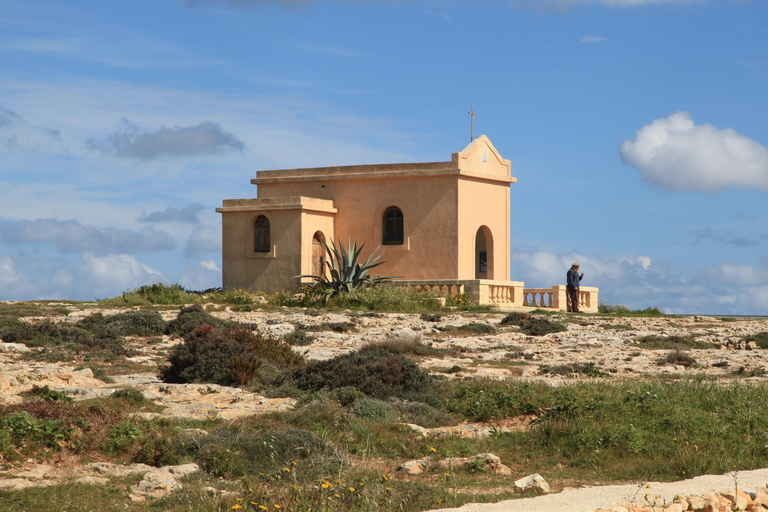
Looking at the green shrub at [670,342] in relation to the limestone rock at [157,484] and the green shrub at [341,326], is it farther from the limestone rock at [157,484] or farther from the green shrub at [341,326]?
the limestone rock at [157,484]

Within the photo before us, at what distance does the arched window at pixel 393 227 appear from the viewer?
28562 mm

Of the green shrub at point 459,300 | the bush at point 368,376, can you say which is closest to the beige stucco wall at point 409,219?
the green shrub at point 459,300

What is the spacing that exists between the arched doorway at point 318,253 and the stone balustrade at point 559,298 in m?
7.10

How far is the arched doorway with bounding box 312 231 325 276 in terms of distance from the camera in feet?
93.4

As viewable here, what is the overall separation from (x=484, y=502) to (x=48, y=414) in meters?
4.26

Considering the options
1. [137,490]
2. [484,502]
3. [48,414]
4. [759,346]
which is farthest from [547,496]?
[759,346]

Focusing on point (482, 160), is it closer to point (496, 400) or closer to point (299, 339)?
point (299, 339)

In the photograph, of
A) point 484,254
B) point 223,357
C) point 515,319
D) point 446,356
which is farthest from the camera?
point 484,254

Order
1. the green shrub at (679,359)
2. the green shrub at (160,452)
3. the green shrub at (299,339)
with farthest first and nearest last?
1. the green shrub at (299,339)
2. the green shrub at (679,359)
3. the green shrub at (160,452)

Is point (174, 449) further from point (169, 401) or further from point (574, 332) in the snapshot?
point (574, 332)

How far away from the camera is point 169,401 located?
32.4 feet

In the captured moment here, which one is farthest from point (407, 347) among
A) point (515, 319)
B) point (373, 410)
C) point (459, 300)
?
point (459, 300)

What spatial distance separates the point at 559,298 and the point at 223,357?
56.9 feet

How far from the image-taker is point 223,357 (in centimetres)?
1155
